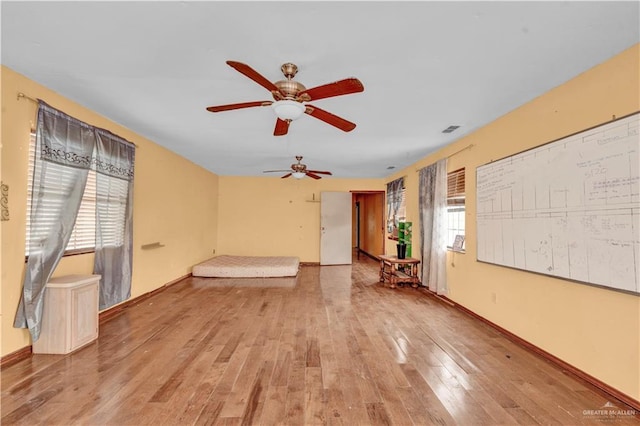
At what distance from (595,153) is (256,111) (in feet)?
10.1

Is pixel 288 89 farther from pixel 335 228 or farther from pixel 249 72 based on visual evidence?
pixel 335 228

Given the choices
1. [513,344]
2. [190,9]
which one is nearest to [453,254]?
[513,344]

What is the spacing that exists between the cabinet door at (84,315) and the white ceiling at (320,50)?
77.6 inches

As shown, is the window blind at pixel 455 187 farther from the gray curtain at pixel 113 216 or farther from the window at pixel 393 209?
the gray curtain at pixel 113 216

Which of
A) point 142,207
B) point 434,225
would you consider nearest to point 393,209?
point 434,225

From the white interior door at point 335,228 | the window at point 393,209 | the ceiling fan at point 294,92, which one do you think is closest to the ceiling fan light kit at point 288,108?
the ceiling fan at point 294,92

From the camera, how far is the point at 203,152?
16.6 feet

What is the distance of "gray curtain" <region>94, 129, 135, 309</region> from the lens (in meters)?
3.29

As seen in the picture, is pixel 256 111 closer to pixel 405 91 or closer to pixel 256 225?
pixel 405 91

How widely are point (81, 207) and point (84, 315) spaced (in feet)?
4.00

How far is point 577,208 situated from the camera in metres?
2.27

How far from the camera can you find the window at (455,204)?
4113mm

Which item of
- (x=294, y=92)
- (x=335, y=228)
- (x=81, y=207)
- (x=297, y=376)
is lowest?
(x=297, y=376)

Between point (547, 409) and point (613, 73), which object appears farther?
point (613, 73)
